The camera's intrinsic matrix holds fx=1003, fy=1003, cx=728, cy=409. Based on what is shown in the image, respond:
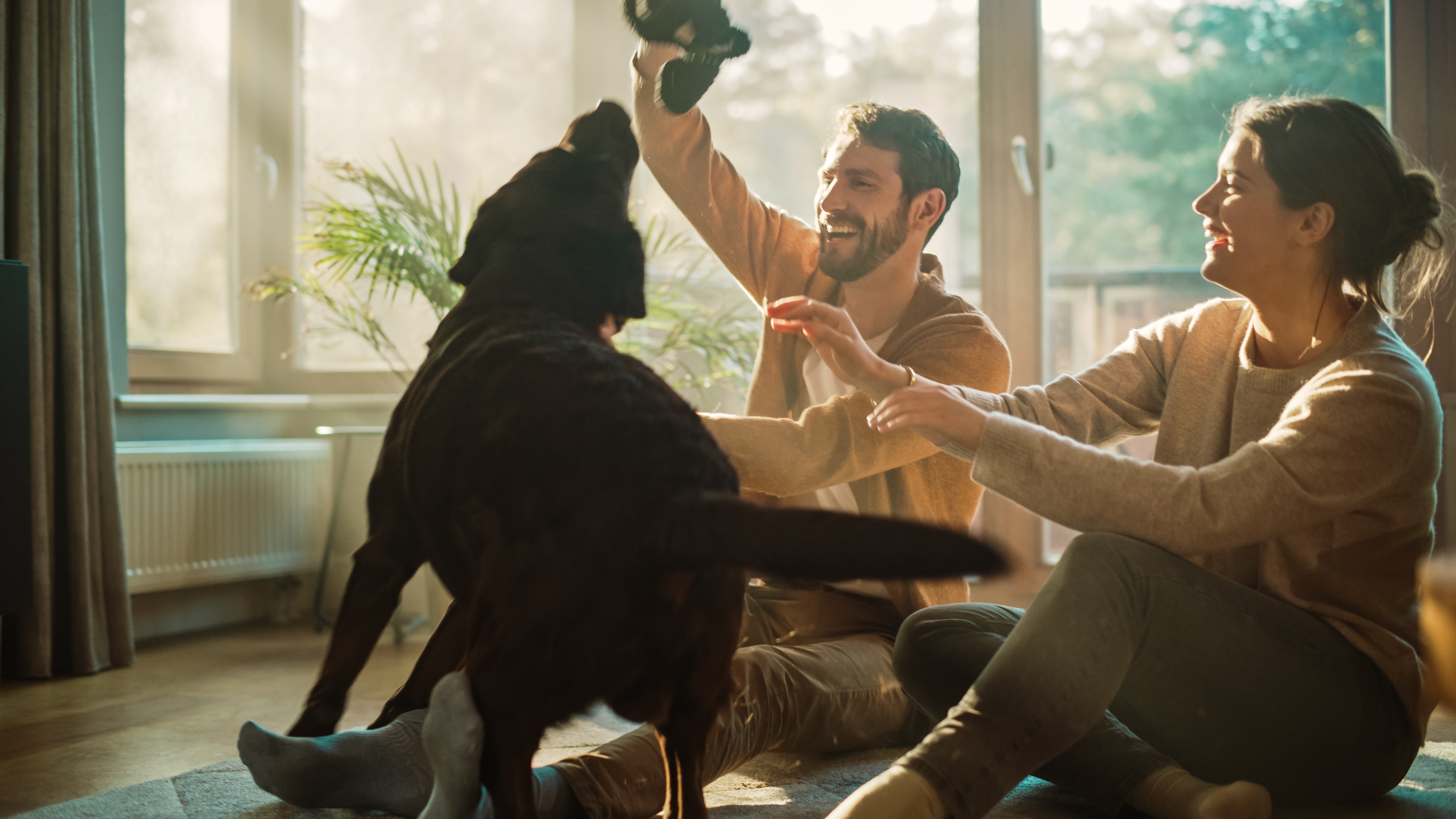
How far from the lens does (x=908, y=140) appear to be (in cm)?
162

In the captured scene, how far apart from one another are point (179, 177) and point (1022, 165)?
2.44 metres

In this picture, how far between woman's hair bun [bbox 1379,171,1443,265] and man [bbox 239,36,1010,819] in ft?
1.73

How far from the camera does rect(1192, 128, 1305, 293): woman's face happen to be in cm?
121

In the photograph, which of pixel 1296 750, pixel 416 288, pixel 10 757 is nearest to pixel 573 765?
pixel 1296 750

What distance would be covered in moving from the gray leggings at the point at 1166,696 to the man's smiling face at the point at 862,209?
686mm

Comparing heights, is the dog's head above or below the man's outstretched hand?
above

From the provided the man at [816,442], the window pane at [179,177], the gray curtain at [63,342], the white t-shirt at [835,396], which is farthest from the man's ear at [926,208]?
the window pane at [179,177]

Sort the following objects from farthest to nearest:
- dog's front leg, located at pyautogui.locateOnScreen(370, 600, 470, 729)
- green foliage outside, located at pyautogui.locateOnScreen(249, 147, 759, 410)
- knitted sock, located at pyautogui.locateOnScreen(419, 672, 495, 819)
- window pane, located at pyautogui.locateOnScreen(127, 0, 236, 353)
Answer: window pane, located at pyautogui.locateOnScreen(127, 0, 236, 353) → green foliage outside, located at pyautogui.locateOnScreen(249, 147, 759, 410) → dog's front leg, located at pyautogui.locateOnScreen(370, 600, 470, 729) → knitted sock, located at pyautogui.locateOnScreen(419, 672, 495, 819)

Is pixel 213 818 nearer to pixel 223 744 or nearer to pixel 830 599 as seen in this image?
pixel 223 744

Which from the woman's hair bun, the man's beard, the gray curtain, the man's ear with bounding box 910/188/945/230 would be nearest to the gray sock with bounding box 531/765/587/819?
the man's beard

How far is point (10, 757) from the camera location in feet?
5.31

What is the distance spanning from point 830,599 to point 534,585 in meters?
0.87

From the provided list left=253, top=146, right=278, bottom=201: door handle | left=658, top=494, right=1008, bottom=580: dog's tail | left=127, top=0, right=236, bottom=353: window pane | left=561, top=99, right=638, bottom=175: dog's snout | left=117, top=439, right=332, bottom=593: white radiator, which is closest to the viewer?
left=658, top=494, right=1008, bottom=580: dog's tail

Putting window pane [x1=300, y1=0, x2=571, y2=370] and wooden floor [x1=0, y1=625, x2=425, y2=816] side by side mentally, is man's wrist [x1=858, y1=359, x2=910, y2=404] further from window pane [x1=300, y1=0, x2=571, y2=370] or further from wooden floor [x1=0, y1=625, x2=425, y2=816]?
window pane [x1=300, y1=0, x2=571, y2=370]
